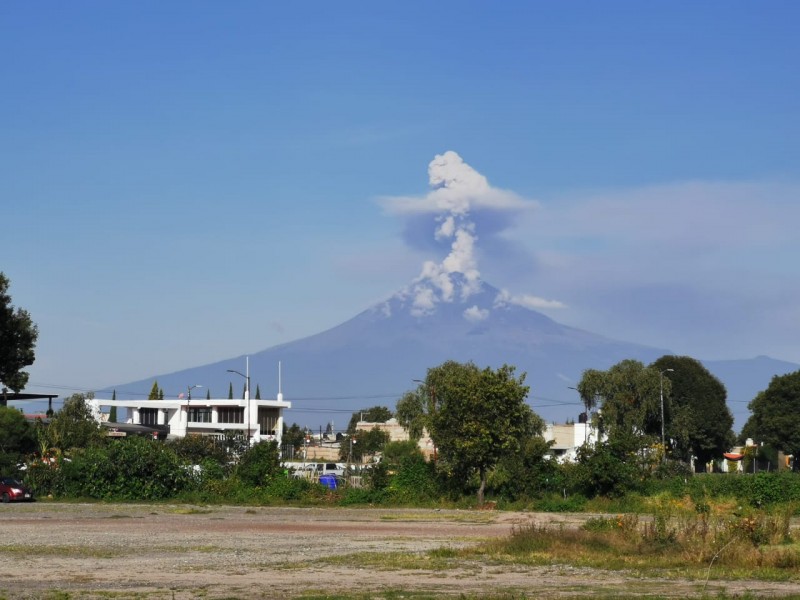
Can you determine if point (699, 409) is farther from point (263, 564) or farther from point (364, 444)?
point (263, 564)

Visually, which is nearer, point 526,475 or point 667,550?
point 667,550

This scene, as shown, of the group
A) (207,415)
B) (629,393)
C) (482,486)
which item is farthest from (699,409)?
(482,486)

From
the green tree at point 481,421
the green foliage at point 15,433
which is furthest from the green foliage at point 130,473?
the green foliage at point 15,433

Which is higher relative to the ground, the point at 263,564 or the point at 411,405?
the point at 411,405

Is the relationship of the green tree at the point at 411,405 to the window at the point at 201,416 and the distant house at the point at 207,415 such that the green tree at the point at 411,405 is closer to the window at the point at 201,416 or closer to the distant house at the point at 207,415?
the distant house at the point at 207,415

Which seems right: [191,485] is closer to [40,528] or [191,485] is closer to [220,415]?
[40,528]

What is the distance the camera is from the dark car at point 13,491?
56750 millimetres

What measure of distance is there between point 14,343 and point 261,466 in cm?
3256

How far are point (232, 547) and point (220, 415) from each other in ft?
385

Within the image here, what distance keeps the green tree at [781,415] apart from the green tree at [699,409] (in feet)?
14.4

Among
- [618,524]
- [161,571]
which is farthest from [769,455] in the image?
[161,571]

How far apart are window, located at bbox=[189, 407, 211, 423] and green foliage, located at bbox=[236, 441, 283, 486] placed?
90650mm

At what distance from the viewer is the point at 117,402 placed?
154875 millimetres

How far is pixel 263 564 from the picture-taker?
1038 inches
